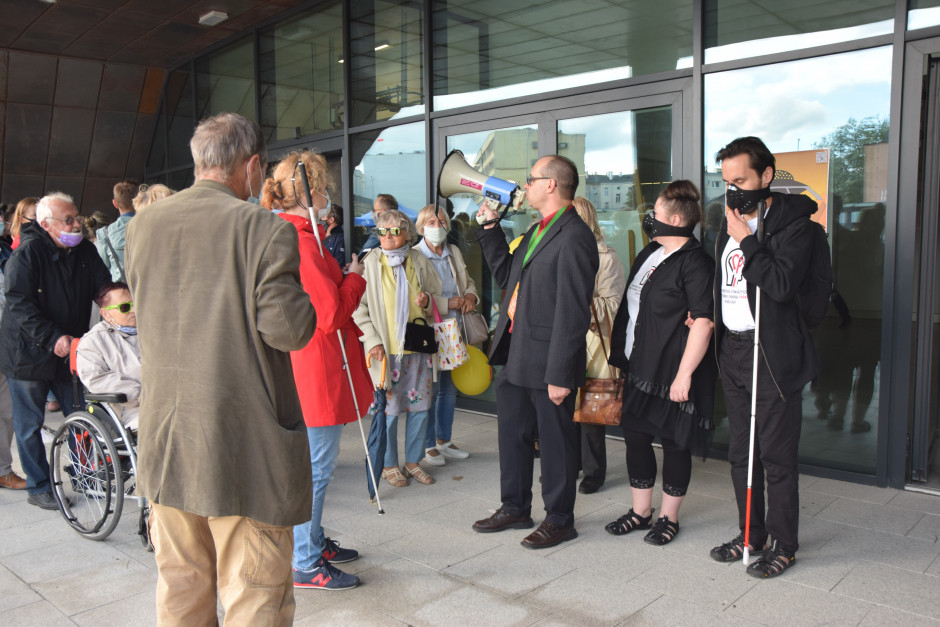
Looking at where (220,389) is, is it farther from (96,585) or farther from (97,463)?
(97,463)

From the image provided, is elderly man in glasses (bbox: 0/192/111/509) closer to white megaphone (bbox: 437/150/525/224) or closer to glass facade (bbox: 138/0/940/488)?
glass facade (bbox: 138/0/940/488)

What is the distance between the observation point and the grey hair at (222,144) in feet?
6.68

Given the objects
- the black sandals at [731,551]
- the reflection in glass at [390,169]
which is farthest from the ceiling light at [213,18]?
the black sandals at [731,551]

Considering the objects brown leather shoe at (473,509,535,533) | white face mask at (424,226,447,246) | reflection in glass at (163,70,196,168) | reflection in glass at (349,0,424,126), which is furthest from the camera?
reflection in glass at (163,70,196,168)

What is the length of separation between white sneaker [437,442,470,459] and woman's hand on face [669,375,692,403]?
2.03m

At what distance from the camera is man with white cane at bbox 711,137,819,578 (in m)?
3.06

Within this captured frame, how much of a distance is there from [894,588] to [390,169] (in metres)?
5.36

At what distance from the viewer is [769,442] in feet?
10.4

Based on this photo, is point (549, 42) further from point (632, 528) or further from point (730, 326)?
point (632, 528)

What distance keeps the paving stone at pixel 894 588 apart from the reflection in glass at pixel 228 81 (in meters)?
7.83

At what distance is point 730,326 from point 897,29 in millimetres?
2109

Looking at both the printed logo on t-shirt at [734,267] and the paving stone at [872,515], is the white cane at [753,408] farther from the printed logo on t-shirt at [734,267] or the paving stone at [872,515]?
the paving stone at [872,515]

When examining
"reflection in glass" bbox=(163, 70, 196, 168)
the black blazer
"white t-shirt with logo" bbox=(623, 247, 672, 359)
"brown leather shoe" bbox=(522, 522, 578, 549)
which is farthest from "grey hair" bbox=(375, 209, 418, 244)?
"reflection in glass" bbox=(163, 70, 196, 168)

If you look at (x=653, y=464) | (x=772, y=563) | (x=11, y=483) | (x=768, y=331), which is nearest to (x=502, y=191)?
(x=768, y=331)
